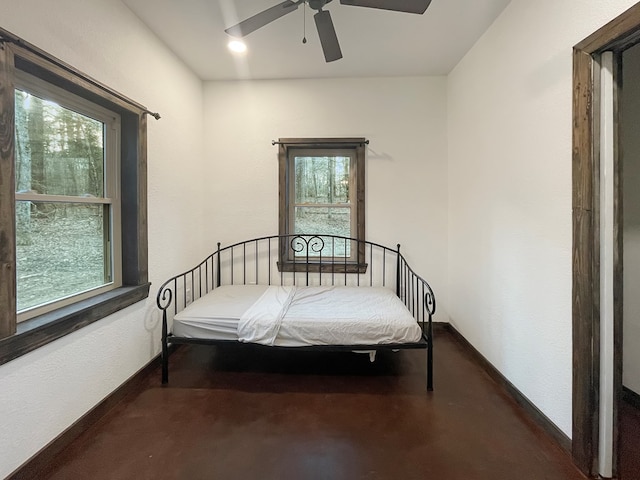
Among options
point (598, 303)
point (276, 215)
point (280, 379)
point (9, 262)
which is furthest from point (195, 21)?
point (598, 303)

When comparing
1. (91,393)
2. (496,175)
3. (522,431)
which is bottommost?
(522,431)

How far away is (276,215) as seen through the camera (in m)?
3.29

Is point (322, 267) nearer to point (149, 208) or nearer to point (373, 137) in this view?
point (373, 137)

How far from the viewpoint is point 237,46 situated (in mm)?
2582

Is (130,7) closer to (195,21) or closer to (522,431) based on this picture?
→ (195,21)

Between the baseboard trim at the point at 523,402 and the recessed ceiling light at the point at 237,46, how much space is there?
3.22 m

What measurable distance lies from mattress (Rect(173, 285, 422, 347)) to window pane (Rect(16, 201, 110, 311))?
2.15ft

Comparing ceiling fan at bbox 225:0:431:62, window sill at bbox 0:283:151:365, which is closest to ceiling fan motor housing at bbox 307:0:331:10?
ceiling fan at bbox 225:0:431:62

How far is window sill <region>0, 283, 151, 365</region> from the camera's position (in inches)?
→ 53.1

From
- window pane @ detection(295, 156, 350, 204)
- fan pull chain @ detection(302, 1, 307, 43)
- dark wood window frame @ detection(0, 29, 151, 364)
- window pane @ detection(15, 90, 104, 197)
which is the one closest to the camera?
dark wood window frame @ detection(0, 29, 151, 364)

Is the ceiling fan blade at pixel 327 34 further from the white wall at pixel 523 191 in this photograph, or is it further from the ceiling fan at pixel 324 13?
the white wall at pixel 523 191

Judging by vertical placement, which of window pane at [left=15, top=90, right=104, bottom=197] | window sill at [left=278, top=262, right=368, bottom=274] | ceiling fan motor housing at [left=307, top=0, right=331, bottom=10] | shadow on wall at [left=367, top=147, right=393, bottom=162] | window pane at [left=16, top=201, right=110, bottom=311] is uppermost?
ceiling fan motor housing at [left=307, top=0, right=331, bottom=10]

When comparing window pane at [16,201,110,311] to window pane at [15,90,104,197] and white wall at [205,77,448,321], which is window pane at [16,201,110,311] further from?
white wall at [205,77,448,321]

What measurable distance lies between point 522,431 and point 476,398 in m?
0.34
